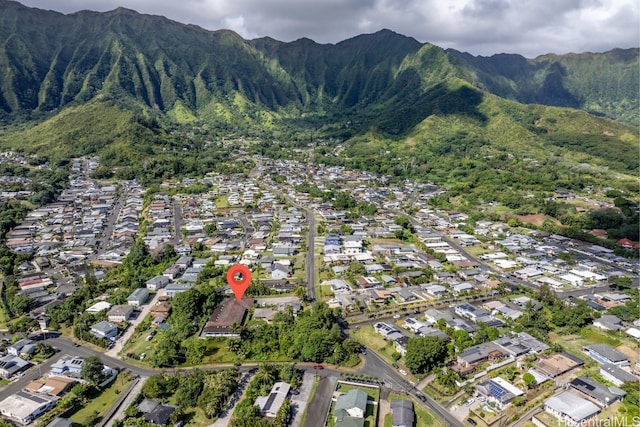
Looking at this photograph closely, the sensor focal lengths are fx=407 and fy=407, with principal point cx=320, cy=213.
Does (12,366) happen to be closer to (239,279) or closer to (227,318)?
(227,318)

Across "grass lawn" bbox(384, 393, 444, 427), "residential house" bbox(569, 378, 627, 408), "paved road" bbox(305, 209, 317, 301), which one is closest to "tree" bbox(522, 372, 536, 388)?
"residential house" bbox(569, 378, 627, 408)

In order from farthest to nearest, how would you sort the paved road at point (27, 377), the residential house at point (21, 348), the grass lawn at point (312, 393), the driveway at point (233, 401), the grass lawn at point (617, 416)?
1. the residential house at point (21, 348)
2. the paved road at point (27, 377)
3. the grass lawn at point (312, 393)
4. the driveway at point (233, 401)
5. the grass lawn at point (617, 416)

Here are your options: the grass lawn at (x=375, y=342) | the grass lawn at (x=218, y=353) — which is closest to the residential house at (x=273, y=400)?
the grass lawn at (x=218, y=353)

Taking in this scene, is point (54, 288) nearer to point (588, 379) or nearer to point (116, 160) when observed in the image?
point (588, 379)

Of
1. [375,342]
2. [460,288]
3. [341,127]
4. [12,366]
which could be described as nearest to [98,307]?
[12,366]

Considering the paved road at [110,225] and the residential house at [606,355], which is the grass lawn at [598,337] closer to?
the residential house at [606,355]

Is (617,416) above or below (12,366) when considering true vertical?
below

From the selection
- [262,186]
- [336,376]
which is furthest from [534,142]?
[336,376]
